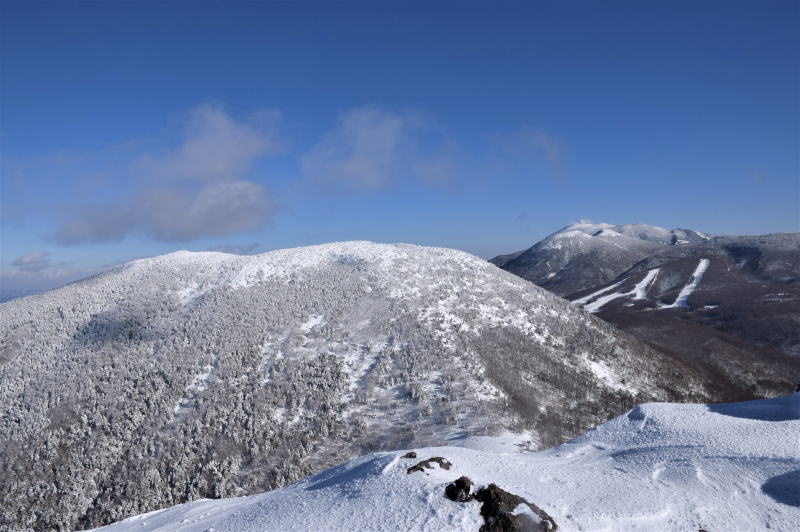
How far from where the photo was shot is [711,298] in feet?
402

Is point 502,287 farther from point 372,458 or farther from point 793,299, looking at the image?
point 793,299

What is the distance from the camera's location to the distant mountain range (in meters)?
72.5

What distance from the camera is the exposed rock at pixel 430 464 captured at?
16272 mm

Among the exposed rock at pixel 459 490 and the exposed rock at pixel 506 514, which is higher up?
the exposed rock at pixel 459 490

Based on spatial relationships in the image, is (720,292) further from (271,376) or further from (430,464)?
(430,464)

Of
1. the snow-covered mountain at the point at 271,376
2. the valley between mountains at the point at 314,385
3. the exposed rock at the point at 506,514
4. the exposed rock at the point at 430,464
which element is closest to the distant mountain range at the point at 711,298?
the valley between mountains at the point at 314,385

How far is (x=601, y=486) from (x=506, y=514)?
496 cm

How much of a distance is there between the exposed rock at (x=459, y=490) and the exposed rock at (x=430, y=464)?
1.80 metres

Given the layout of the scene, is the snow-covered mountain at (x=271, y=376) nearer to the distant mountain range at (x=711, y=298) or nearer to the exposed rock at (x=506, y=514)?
the exposed rock at (x=506, y=514)

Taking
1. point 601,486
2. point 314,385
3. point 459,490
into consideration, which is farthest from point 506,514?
point 314,385

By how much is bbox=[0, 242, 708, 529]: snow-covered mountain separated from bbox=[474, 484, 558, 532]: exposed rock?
19936mm

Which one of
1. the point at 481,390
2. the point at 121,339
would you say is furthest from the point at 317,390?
the point at 121,339

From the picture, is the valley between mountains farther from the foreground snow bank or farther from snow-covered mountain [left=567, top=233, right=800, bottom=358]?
snow-covered mountain [left=567, top=233, right=800, bottom=358]

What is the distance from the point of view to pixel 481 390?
40.0m
